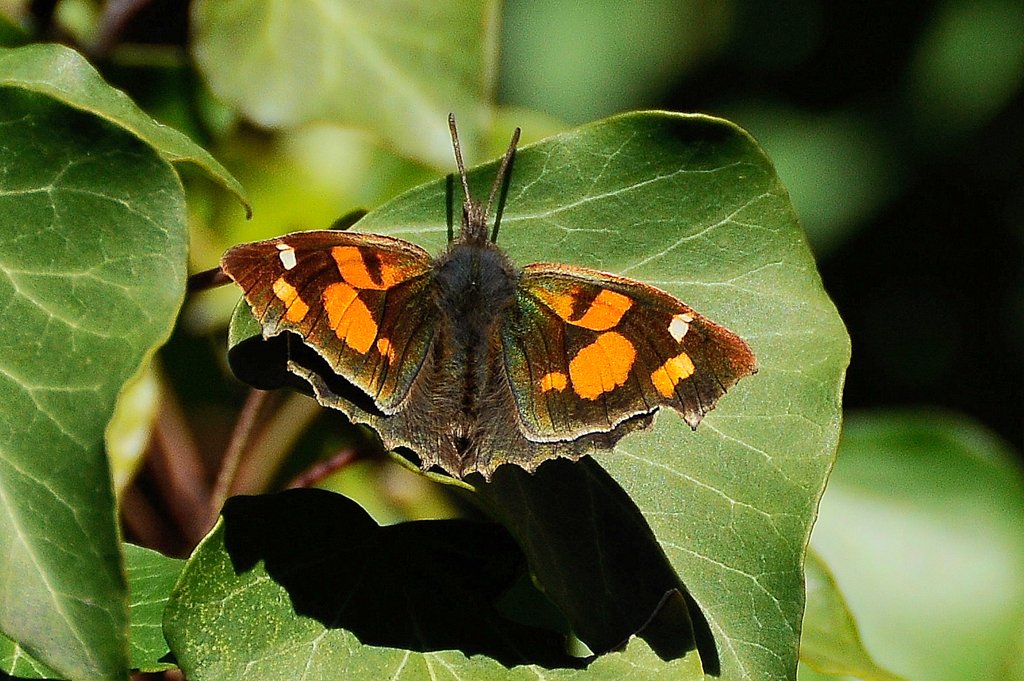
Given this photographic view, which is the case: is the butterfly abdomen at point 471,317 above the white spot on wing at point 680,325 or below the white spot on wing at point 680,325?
below

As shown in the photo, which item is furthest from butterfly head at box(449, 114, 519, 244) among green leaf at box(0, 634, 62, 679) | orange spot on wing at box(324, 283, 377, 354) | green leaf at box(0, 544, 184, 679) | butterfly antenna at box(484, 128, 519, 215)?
green leaf at box(0, 634, 62, 679)

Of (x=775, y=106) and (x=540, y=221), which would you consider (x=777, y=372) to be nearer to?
(x=540, y=221)

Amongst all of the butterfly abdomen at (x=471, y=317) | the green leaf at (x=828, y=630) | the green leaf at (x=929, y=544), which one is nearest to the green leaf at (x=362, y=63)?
the butterfly abdomen at (x=471, y=317)

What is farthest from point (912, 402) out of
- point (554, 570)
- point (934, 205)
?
point (554, 570)

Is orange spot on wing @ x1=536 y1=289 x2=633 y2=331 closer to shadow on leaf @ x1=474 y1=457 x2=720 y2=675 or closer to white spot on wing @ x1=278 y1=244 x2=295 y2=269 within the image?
shadow on leaf @ x1=474 y1=457 x2=720 y2=675

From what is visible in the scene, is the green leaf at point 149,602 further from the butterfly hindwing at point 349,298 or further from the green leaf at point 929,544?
the green leaf at point 929,544

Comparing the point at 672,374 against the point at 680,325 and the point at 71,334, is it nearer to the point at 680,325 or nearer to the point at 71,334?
the point at 680,325
